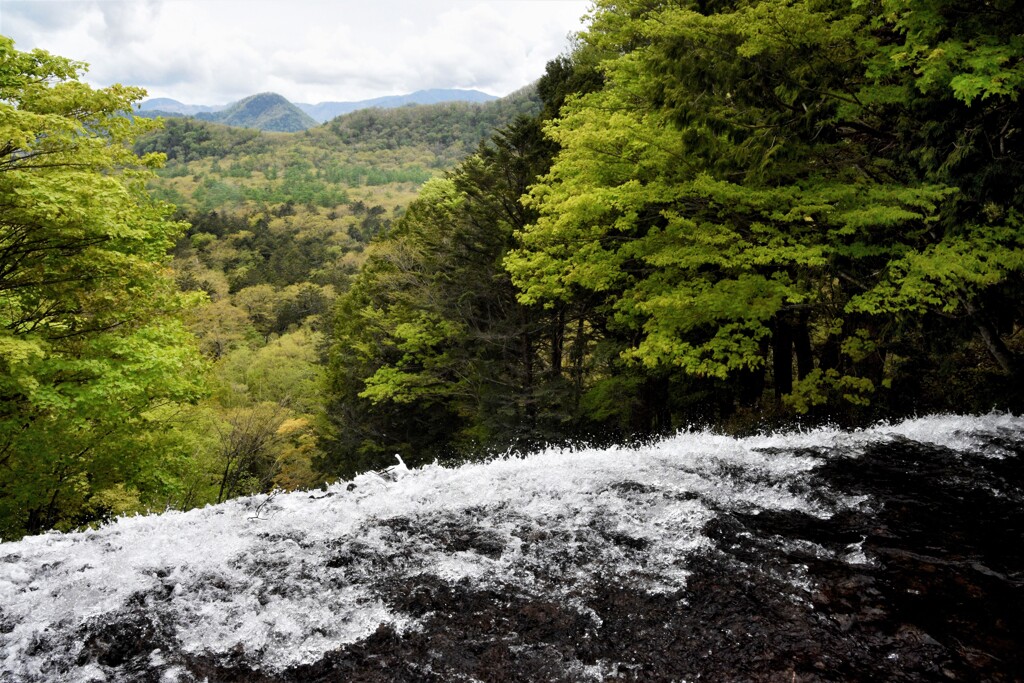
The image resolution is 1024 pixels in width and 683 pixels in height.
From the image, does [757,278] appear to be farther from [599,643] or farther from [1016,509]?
[599,643]

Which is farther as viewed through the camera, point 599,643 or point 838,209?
point 838,209

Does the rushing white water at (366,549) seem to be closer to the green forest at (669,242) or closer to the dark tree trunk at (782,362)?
the green forest at (669,242)

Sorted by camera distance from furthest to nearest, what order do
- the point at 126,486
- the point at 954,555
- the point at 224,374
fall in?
the point at 224,374
the point at 126,486
the point at 954,555

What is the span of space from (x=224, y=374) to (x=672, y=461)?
1696 inches

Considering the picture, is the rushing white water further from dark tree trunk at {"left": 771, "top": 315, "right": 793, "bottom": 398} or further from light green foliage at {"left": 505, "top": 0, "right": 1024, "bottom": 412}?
dark tree trunk at {"left": 771, "top": 315, "right": 793, "bottom": 398}

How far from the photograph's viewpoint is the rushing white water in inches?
135

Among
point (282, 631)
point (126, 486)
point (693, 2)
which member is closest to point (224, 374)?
point (126, 486)

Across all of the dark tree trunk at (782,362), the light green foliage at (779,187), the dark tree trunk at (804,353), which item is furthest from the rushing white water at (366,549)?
the dark tree trunk at (804,353)

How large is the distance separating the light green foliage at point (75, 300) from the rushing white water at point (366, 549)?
5.67 meters

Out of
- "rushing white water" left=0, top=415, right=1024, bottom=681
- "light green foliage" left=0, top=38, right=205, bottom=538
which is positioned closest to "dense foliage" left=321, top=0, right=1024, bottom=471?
"rushing white water" left=0, top=415, right=1024, bottom=681

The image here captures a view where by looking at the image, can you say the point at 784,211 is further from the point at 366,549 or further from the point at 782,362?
the point at 366,549

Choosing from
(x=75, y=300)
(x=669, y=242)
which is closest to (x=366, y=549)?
(x=669, y=242)

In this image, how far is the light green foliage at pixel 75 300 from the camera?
850 centimetres

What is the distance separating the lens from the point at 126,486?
41.2 feet
